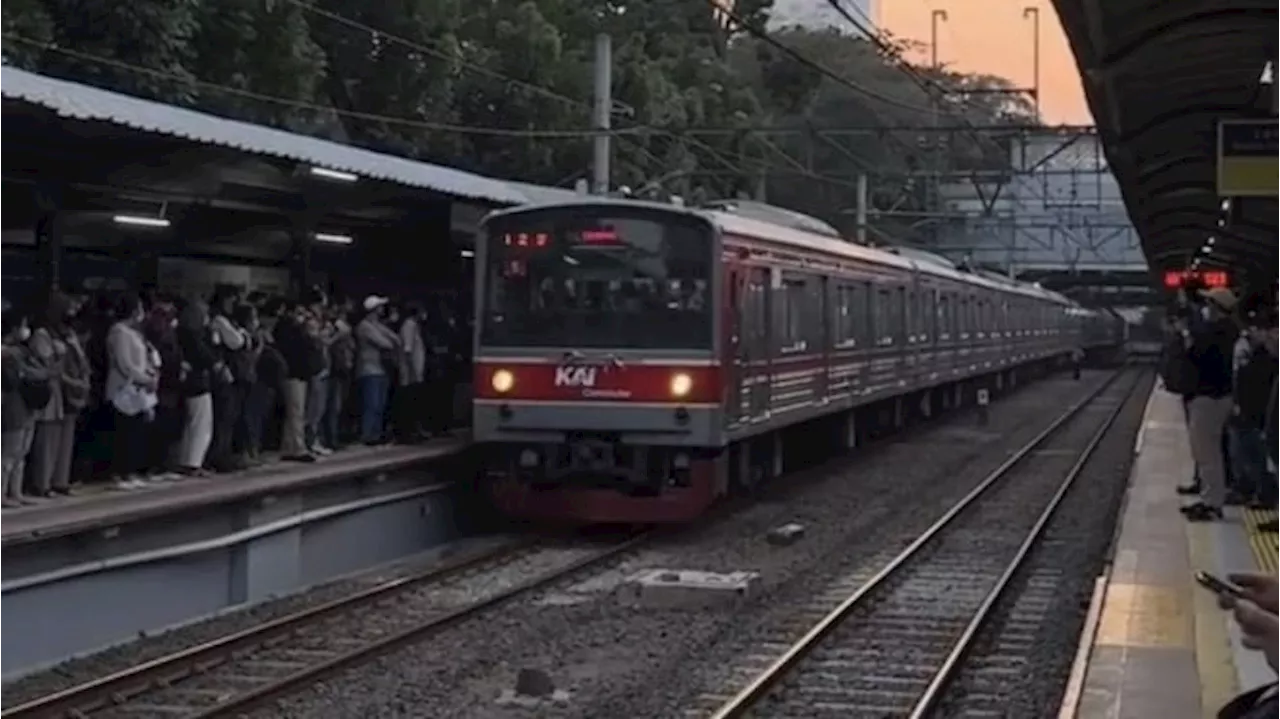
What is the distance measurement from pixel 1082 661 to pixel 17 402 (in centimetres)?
609

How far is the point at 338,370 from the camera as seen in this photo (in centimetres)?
1658

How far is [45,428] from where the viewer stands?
504 inches

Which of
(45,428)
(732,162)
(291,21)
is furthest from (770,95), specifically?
(45,428)

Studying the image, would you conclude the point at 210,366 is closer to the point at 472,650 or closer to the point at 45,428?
the point at 45,428

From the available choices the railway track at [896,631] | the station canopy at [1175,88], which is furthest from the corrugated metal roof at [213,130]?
the station canopy at [1175,88]

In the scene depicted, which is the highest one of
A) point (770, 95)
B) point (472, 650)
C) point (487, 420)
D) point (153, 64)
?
point (770, 95)

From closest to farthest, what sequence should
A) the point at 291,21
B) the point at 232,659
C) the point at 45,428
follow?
the point at 232,659, the point at 45,428, the point at 291,21

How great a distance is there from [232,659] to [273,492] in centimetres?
284

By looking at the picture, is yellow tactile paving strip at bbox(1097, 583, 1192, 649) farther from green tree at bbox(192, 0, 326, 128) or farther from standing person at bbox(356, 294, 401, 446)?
green tree at bbox(192, 0, 326, 128)

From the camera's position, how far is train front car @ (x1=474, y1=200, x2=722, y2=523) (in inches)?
622

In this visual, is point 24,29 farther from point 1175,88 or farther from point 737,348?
point 1175,88

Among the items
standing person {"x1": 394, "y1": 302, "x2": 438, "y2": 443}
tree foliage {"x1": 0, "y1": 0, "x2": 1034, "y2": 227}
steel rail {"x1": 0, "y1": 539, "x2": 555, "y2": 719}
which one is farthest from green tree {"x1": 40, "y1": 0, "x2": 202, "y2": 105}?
steel rail {"x1": 0, "y1": 539, "x2": 555, "y2": 719}

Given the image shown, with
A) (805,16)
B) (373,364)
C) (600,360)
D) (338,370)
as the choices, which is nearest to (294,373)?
(338,370)

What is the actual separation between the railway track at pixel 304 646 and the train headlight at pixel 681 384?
1284 millimetres
